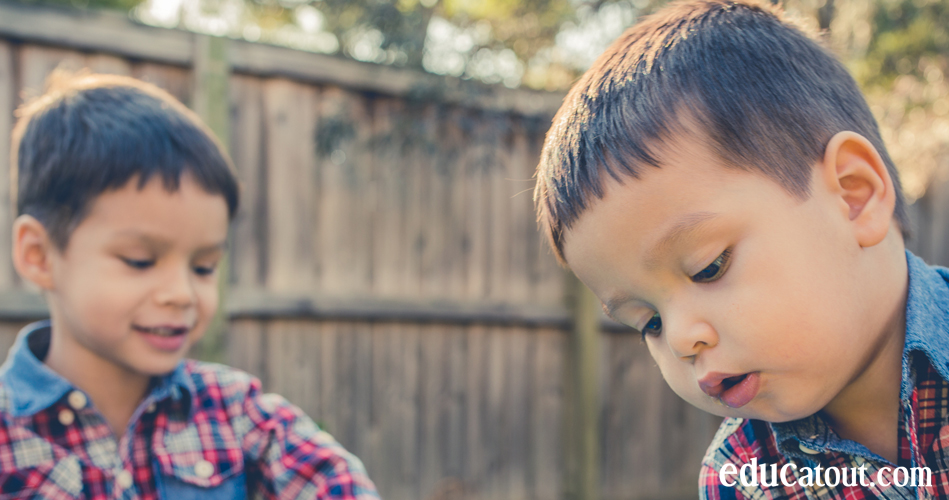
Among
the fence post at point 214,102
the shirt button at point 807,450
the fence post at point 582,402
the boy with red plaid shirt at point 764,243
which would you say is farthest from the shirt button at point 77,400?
the fence post at point 582,402

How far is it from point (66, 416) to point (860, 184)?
1.63 metres

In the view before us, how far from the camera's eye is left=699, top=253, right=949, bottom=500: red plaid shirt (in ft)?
3.50

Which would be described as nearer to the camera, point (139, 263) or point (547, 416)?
point (139, 263)

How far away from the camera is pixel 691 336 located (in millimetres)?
985

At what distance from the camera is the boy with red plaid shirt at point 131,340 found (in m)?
1.58

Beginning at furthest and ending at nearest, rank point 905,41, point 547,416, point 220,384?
point 905,41 < point 547,416 < point 220,384

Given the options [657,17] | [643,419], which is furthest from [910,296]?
[643,419]

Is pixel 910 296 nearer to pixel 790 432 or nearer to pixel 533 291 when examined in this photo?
pixel 790 432

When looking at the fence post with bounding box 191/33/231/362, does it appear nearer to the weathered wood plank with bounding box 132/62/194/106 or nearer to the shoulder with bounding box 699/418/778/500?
the weathered wood plank with bounding box 132/62/194/106

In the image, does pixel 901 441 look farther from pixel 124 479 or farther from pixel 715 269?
pixel 124 479

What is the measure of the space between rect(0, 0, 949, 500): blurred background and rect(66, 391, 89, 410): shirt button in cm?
173

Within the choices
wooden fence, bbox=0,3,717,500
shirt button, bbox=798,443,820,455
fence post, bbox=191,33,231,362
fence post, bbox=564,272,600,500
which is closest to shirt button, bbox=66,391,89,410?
shirt button, bbox=798,443,820,455

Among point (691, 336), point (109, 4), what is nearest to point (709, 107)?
point (691, 336)

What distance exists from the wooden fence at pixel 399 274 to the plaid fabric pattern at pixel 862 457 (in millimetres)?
2652
